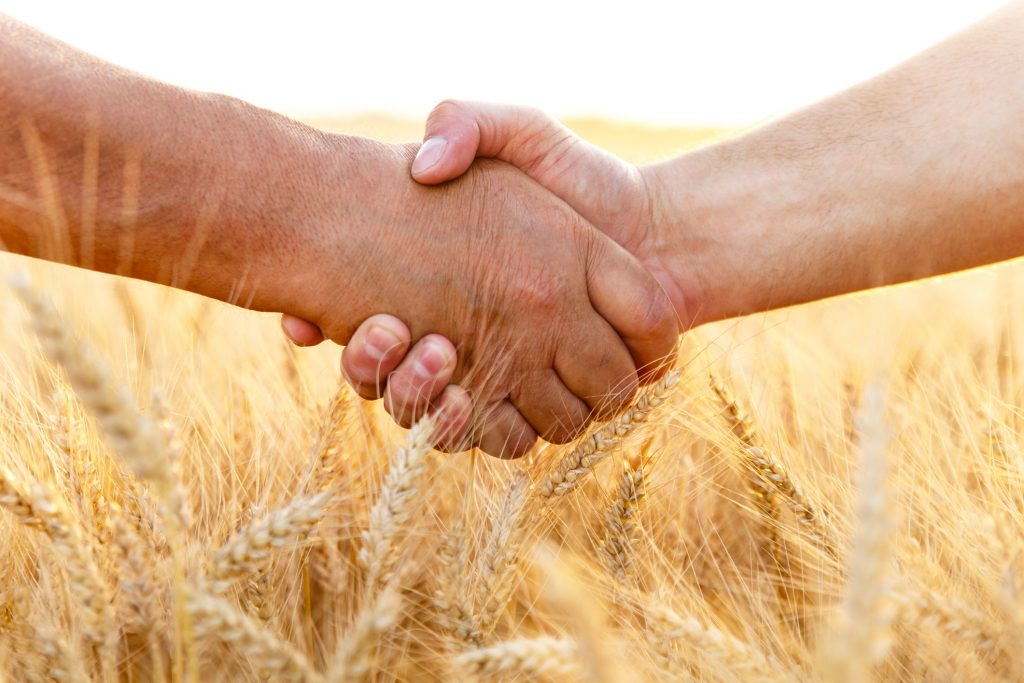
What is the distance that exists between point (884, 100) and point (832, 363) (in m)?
0.58

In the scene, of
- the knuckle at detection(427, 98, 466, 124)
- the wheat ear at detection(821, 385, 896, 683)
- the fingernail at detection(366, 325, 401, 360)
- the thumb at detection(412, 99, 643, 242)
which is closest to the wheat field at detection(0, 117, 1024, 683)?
the wheat ear at detection(821, 385, 896, 683)

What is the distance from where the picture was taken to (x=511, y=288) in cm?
176

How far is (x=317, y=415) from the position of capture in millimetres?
1519

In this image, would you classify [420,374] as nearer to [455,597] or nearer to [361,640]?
[455,597]

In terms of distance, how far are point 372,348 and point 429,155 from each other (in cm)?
41

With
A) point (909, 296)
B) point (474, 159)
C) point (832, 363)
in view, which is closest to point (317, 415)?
point (474, 159)

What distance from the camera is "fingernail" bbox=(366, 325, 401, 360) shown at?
1684mm

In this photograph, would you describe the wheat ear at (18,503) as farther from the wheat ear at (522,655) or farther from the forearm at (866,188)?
the forearm at (866,188)

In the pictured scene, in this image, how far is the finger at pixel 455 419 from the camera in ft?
5.11

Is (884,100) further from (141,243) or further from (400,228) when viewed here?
(141,243)

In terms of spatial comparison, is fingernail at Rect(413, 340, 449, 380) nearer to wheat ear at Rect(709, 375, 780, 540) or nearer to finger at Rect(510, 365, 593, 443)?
finger at Rect(510, 365, 593, 443)

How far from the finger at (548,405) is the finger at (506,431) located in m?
0.02

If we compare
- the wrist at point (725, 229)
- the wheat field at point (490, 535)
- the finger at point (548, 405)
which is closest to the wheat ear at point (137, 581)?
the wheat field at point (490, 535)

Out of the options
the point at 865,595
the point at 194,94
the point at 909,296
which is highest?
the point at 865,595
